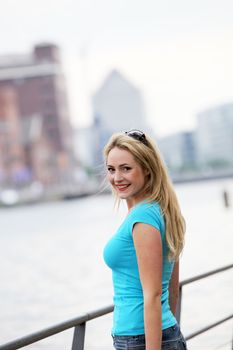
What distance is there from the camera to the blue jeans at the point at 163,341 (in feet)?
6.72

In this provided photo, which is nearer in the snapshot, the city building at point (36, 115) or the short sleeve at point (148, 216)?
the short sleeve at point (148, 216)

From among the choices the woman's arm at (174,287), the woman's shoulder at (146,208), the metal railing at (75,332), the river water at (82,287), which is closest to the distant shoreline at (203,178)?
the river water at (82,287)

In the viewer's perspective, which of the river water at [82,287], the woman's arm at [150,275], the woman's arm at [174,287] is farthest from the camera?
the river water at [82,287]

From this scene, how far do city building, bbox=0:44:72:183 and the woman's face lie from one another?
101 metres

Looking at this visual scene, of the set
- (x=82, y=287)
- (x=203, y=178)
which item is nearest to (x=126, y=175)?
(x=82, y=287)

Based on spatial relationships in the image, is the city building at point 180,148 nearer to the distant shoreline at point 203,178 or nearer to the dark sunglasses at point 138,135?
the distant shoreline at point 203,178

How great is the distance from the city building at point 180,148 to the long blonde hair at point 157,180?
165 m

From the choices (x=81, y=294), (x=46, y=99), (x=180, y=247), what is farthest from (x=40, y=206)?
(x=180, y=247)

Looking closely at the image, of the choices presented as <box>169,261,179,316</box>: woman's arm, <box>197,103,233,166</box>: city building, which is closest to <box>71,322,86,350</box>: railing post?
<box>169,261,179,316</box>: woman's arm

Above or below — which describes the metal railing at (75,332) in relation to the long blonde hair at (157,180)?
below

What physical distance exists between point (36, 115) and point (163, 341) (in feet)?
380

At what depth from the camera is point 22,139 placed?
106m

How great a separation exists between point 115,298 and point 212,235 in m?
21.6

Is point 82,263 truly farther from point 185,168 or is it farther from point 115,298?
point 185,168
